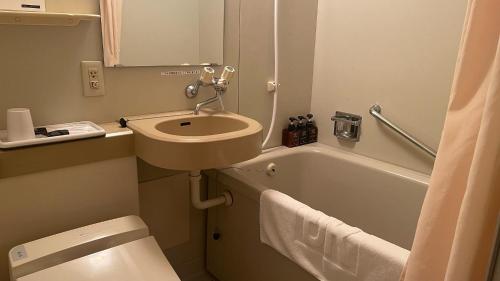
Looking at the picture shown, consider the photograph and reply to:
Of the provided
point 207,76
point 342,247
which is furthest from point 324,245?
point 207,76

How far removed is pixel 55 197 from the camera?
1.15m

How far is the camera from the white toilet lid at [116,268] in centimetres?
96

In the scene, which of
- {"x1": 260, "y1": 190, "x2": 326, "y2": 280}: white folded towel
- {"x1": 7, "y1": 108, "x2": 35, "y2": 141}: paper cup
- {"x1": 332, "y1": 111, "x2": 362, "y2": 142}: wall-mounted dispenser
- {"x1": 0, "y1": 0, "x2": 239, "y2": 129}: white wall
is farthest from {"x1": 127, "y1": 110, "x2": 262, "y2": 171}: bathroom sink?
{"x1": 332, "y1": 111, "x2": 362, "y2": 142}: wall-mounted dispenser

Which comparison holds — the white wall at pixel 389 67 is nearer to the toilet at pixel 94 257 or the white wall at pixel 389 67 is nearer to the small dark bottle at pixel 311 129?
the small dark bottle at pixel 311 129

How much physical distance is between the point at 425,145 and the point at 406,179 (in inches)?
7.1

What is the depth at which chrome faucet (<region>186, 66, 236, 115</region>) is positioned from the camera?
4.84ft

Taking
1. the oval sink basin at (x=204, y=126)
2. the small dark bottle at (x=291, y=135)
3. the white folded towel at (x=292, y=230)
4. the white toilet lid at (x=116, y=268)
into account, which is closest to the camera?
the white toilet lid at (x=116, y=268)

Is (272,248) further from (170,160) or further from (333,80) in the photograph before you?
(333,80)

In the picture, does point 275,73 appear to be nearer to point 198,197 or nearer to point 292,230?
point 198,197

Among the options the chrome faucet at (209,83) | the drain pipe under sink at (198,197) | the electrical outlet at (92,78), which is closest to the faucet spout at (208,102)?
the chrome faucet at (209,83)

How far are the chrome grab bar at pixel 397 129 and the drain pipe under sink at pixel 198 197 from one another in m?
0.84

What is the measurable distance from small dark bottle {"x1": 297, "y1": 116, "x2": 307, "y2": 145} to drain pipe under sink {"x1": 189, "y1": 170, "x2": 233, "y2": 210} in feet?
2.14

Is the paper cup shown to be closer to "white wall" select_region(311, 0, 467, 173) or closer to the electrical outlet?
the electrical outlet

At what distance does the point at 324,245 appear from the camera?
1.15 meters
